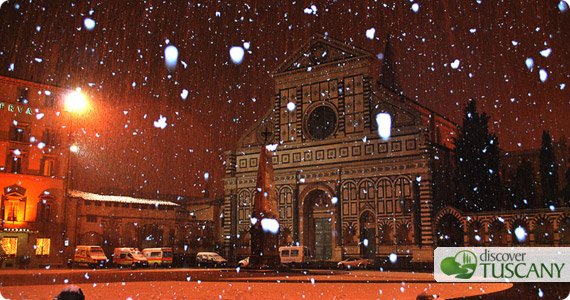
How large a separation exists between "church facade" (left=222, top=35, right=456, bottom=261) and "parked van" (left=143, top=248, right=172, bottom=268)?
7.26 m

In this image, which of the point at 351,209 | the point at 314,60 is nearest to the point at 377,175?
the point at 351,209

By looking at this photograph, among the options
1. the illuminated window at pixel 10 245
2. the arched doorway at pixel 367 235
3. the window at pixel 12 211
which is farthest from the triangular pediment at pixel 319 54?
the illuminated window at pixel 10 245

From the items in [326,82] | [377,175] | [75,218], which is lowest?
[75,218]

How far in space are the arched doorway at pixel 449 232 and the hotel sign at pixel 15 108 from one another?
94.6 ft

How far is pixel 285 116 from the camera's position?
4372 centimetres

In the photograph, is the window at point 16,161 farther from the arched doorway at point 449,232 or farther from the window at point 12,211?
the arched doorway at point 449,232

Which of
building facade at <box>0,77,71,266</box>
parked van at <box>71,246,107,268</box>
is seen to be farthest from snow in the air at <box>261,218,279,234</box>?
building facade at <box>0,77,71,266</box>

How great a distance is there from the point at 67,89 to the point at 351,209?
22.5 meters

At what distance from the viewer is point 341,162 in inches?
1575

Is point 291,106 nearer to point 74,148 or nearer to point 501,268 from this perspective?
point 74,148

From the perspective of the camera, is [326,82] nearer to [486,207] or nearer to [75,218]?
[486,207]

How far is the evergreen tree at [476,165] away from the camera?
34.4 metres

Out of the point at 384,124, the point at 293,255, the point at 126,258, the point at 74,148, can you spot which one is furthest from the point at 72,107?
the point at 384,124

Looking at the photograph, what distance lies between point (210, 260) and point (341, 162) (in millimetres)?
12013
